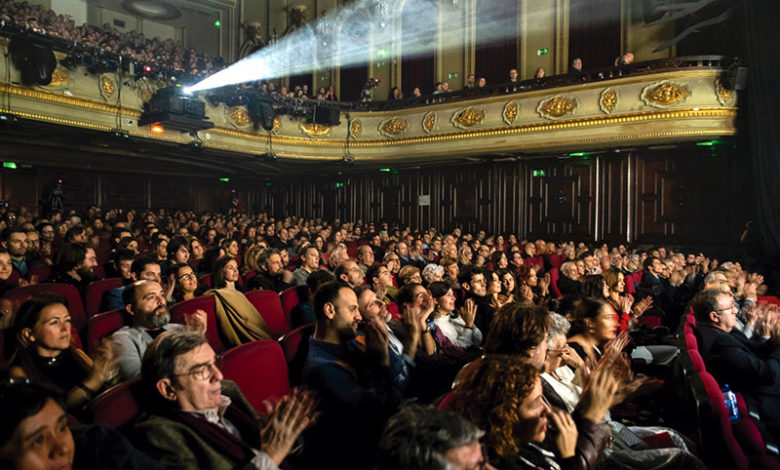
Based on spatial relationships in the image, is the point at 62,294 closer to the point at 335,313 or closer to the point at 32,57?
the point at 335,313

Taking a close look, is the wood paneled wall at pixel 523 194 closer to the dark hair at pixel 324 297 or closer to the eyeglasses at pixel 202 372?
the dark hair at pixel 324 297

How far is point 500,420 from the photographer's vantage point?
1214 millimetres

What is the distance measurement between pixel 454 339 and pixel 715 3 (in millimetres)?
8925

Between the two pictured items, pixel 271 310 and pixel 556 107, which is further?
pixel 556 107

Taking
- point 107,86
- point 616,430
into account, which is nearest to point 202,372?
point 616,430

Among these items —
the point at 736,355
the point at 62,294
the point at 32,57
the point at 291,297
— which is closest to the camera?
the point at 736,355

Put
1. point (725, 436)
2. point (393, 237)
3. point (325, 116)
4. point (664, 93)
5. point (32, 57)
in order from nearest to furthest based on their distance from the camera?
point (725, 436) < point (32, 57) < point (664, 93) < point (393, 237) < point (325, 116)

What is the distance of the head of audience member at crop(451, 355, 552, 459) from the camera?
3.97 ft

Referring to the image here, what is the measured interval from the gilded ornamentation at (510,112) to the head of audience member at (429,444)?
346 inches

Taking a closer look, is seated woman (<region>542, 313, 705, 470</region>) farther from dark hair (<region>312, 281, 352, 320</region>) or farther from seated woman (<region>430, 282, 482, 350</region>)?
dark hair (<region>312, 281, 352, 320</region>)

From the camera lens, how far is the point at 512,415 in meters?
1.22

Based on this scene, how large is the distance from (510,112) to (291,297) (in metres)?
7.13

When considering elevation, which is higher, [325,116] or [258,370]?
[325,116]

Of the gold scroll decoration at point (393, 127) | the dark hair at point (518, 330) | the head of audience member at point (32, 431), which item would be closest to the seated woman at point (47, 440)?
the head of audience member at point (32, 431)
